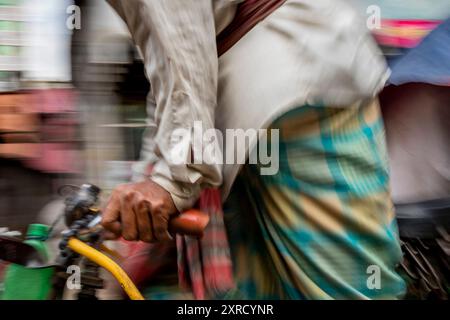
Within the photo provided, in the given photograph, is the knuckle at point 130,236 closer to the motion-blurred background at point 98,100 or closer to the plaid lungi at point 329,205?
the plaid lungi at point 329,205

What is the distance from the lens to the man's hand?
1356 millimetres

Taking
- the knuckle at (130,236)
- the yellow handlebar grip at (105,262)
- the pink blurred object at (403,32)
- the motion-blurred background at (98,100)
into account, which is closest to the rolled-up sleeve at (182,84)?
the knuckle at (130,236)

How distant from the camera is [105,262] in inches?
58.3

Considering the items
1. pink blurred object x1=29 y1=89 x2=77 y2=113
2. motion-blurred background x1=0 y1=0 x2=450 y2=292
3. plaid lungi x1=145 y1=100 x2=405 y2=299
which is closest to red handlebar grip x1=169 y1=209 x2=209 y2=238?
plaid lungi x1=145 y1=100 x2=405 y2=299

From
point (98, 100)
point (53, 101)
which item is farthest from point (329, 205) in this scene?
point (53, 101)

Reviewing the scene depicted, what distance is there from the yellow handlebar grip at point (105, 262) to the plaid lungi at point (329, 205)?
316 millimetres

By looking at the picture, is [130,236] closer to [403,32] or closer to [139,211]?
[139,211]

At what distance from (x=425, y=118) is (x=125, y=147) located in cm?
87

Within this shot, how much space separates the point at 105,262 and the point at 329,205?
1.62 ft

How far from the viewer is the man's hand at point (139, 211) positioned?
136 cm
